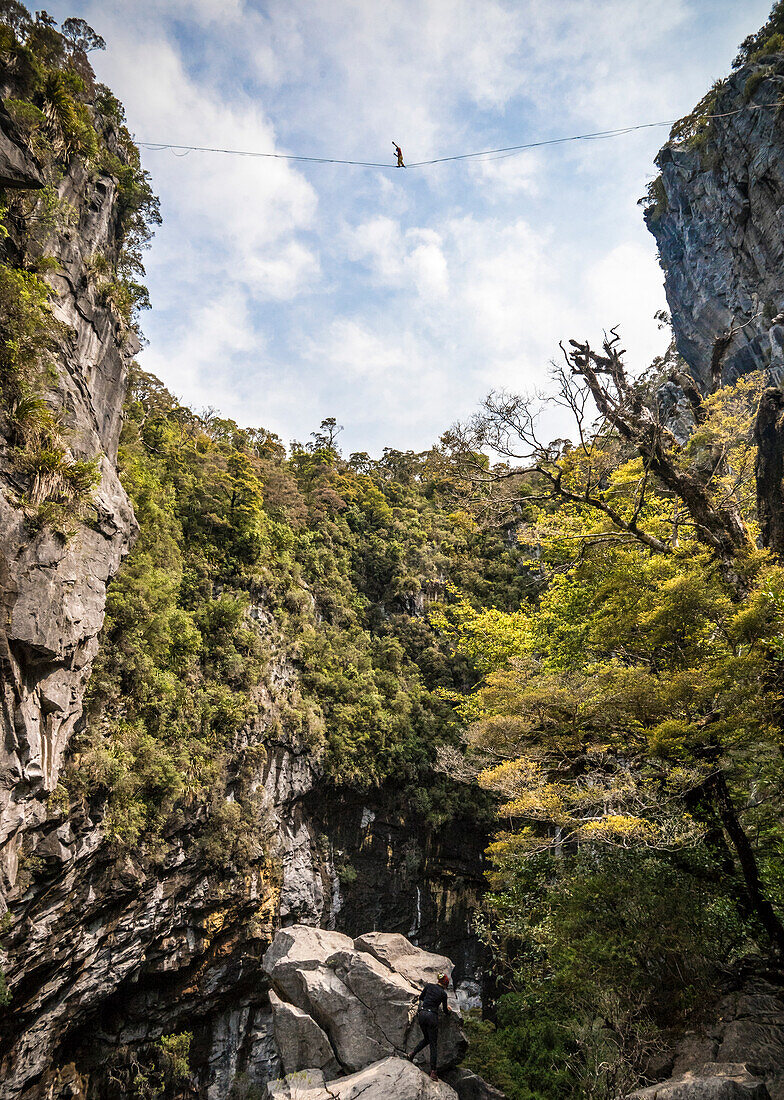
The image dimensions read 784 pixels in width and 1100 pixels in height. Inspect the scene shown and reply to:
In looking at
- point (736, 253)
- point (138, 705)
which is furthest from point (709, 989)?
point (736, 253)

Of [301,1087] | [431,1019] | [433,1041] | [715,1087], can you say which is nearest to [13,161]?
[431,1019]

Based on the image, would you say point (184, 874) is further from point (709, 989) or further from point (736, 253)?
point (736, 253)

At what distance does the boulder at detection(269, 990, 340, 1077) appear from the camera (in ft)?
22.2

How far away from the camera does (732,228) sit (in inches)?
822

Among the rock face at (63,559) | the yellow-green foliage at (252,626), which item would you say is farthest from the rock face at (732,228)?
the rock face at (63,559)

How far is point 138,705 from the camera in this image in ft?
36.8

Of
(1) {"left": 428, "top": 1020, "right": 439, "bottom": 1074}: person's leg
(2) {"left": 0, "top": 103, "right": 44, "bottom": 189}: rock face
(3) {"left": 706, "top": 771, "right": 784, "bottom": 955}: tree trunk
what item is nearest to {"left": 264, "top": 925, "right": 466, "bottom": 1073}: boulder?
(1) {"left": 428, "top": 1020, "right": 439, "bottom": 1074}: person's leg

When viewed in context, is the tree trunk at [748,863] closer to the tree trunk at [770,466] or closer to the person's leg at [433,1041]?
the tree trunk at [770,466]

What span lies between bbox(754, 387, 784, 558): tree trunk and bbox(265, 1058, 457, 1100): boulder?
7.77m

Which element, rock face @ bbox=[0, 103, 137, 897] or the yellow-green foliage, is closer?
rock face @ bbox=[0, 103, 137, 897]

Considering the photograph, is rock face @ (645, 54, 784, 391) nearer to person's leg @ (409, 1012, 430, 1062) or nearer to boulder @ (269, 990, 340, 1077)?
person's leg @ (409, 1012, 430, 1062)

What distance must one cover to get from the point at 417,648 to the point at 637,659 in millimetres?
13253

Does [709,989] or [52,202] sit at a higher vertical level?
[52,202]

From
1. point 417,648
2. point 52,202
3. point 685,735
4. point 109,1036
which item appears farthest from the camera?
point 417,648
